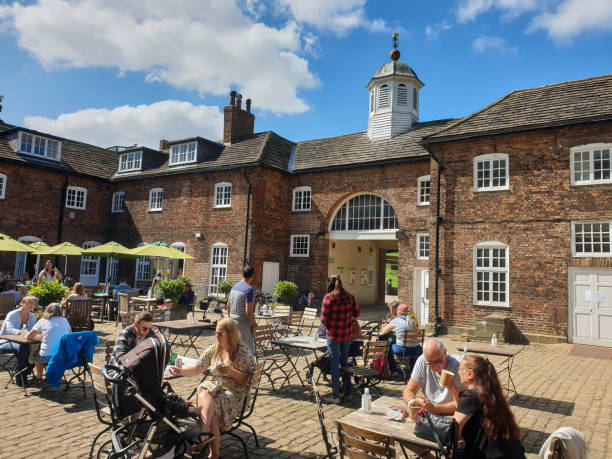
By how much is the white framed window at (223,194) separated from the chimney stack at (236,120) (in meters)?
3.42

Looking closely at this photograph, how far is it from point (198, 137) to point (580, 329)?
A: 18.6 m

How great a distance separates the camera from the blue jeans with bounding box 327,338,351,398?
6.73 meters

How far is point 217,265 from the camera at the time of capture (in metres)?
20.6

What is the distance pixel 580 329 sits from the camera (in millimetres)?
12539

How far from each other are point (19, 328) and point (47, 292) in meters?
3.76

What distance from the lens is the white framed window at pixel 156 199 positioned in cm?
2319

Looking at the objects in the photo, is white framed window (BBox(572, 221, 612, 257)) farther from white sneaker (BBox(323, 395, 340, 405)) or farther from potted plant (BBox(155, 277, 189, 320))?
potted plant (BBox(155, 277, 189, 320))

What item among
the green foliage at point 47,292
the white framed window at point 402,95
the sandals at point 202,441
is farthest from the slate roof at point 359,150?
the sandals at point 202,441

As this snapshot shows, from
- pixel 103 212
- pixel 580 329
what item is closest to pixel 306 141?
pixel 103 212

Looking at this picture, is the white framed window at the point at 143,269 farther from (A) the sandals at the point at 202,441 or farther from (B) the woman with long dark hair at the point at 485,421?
(B) the woman with long dark hair at the point at 485,421

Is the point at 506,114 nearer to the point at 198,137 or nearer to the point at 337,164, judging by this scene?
the point at 337,164

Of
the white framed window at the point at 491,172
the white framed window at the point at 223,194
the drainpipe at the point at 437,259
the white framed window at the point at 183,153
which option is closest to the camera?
the white framed window at the point at 491,172

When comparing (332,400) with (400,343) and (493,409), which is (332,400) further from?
(493,409)

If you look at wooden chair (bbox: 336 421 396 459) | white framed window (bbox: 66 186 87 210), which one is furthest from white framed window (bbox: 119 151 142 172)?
wooden chair (bbox: 336 421 396 459)
